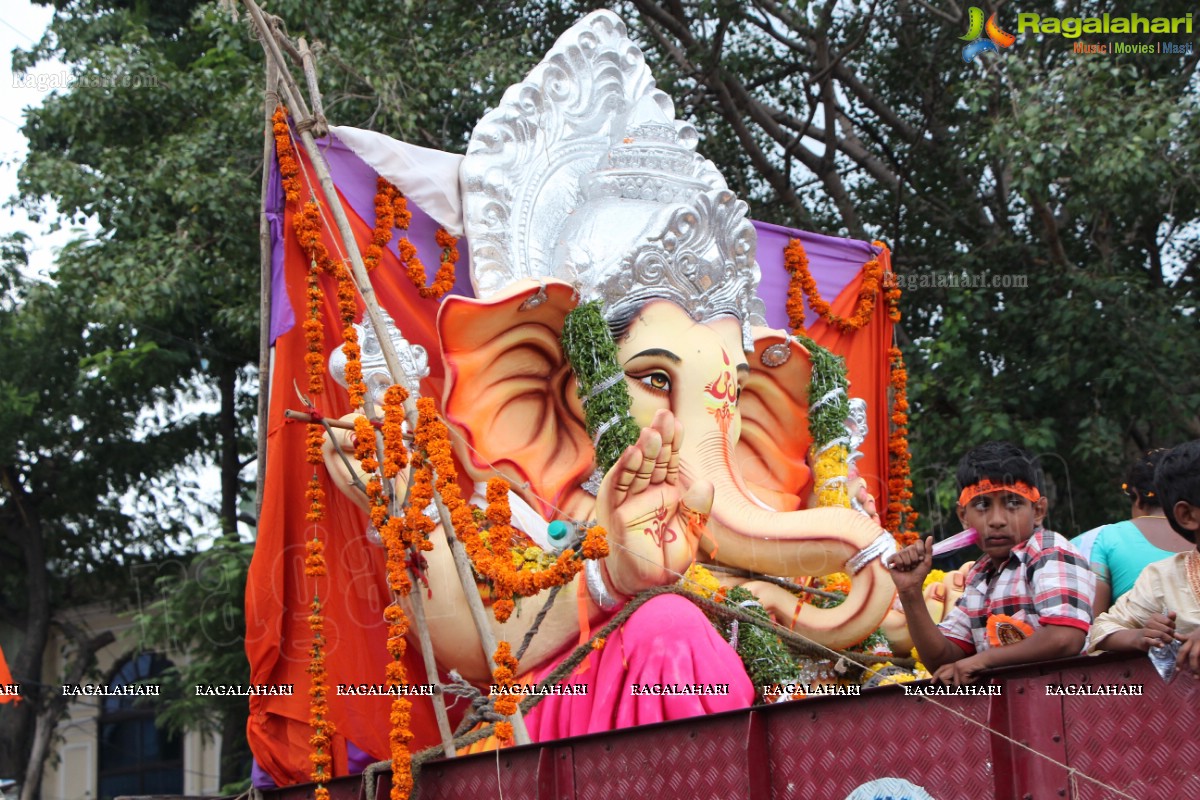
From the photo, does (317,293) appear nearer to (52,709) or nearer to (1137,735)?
(1137,735)

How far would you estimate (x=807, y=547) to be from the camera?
6141mm

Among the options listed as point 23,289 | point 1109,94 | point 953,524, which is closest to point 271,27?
Answer: point 1109,94

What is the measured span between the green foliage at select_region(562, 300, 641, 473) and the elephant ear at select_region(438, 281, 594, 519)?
15 centimetres

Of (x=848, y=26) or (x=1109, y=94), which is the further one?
(x=848, y=26)

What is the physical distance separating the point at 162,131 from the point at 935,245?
19.0ft

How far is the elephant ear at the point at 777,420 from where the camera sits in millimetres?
7000

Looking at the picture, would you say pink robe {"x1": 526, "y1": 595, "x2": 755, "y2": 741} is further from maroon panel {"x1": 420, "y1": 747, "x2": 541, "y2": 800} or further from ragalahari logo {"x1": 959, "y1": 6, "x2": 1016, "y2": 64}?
ragalahari logo {"x1": 959, "y1": 6, "x2": 1016, "y2": 64}

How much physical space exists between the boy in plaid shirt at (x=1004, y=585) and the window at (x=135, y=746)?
1231 cm

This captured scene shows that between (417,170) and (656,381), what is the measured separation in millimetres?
1327

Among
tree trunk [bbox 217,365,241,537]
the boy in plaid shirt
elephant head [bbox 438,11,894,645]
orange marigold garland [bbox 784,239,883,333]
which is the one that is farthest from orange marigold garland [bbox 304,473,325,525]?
tree trunk [bbox 217,365,241,537]

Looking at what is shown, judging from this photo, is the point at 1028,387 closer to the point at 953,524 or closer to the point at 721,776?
the point at 953,524

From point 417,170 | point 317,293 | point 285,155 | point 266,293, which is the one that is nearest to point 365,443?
point 317,293

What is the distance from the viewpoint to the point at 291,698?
613cm

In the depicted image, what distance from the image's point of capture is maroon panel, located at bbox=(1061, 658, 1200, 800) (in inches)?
130
